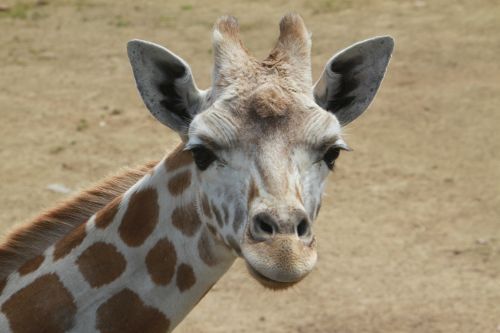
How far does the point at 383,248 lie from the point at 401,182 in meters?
1.78

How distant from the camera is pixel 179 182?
22.8 feet

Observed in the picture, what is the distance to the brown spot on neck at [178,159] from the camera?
272 inches

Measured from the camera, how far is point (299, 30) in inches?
268

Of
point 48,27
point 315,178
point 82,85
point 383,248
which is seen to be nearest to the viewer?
point 315,178

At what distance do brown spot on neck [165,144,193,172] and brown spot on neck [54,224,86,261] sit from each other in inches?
31.5

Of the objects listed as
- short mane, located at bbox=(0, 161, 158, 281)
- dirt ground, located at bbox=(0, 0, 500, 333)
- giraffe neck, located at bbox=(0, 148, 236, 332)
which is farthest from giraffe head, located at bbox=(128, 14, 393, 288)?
dirt ground, located at bbox=(0, 0, 500, 333)

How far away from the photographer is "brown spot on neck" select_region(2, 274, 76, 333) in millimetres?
6914

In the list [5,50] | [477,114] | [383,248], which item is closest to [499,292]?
[383,248]

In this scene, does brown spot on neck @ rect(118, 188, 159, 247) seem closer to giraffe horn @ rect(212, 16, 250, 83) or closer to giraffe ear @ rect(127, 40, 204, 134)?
giraffe ear @ rect(127, 40, 204, 134)

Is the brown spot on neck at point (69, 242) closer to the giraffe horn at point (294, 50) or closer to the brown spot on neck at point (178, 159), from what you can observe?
the brown spot on neck at point (178, 159)

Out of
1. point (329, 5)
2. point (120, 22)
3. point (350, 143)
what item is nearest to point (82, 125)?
point (350, 143)

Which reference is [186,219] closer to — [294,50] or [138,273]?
[138,273]

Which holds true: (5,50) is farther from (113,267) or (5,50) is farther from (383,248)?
(113,267)

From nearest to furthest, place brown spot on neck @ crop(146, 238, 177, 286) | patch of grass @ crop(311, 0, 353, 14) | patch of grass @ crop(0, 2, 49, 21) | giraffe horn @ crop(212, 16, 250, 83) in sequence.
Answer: giraffe horn @ crop(212, 16, 250, 83), brown spot on neck @ crop(146, 238, 177, 286), patch of grass @ crop(311, 0, 353, 14), patch of grass @ crop(0, 2, 49, 21)
